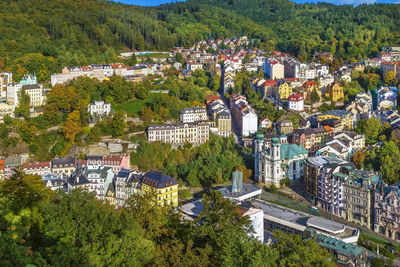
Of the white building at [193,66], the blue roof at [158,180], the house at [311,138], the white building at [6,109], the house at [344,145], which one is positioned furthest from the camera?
the white building at [193,66]

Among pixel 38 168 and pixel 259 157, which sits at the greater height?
pixel 259 157

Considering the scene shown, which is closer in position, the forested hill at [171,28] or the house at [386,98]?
the house at [386,98]

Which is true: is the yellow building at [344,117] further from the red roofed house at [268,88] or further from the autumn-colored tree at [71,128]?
the autumn-colored tree at [71,128]

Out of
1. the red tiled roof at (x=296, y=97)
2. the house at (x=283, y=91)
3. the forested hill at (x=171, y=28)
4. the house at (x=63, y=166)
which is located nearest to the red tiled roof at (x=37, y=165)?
the house at (x=63, y=166)

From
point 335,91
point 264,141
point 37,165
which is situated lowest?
point 37,165

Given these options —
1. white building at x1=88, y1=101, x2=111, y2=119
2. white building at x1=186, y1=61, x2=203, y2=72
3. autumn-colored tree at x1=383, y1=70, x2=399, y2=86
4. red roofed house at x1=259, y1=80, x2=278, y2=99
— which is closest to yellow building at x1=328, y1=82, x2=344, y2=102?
red roofed house at x1=259, y1=80, x2=278, y2=99

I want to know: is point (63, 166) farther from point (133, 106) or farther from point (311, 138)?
point (311, 138)

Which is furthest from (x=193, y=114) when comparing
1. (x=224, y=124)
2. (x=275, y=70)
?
(x=275, y=70)
